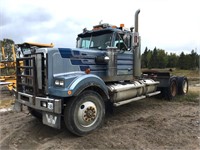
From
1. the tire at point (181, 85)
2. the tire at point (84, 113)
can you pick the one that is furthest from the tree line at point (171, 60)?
the tire at point (84, 113)

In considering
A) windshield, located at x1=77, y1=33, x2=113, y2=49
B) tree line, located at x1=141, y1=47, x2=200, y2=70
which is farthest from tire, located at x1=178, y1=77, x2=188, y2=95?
tree line, located at x1=141, y1=47, x2=200, y2=70

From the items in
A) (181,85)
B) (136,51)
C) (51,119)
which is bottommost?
(51,119)

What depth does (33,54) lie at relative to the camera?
5.00 meters

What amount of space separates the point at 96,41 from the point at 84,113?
8.37ft

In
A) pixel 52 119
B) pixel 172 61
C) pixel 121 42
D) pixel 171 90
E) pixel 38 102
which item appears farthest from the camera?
pixel 172 61

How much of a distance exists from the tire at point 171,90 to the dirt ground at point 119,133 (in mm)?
2023

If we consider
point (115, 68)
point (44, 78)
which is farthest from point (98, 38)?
Answer: point (44, 78)

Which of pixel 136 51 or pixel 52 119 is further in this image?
pixel 136 51

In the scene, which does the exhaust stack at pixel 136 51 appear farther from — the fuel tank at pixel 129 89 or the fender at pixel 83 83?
the fender at pixel 83 83

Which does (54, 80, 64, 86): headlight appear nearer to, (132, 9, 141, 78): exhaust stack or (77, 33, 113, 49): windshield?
(77, 33, 113, 49): windshield

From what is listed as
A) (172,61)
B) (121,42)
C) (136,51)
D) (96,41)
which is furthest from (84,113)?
(172,61)

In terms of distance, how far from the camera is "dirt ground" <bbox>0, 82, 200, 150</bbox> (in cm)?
410

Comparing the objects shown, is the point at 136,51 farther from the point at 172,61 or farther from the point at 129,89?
the point at 172,61

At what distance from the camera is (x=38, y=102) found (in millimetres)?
4488
